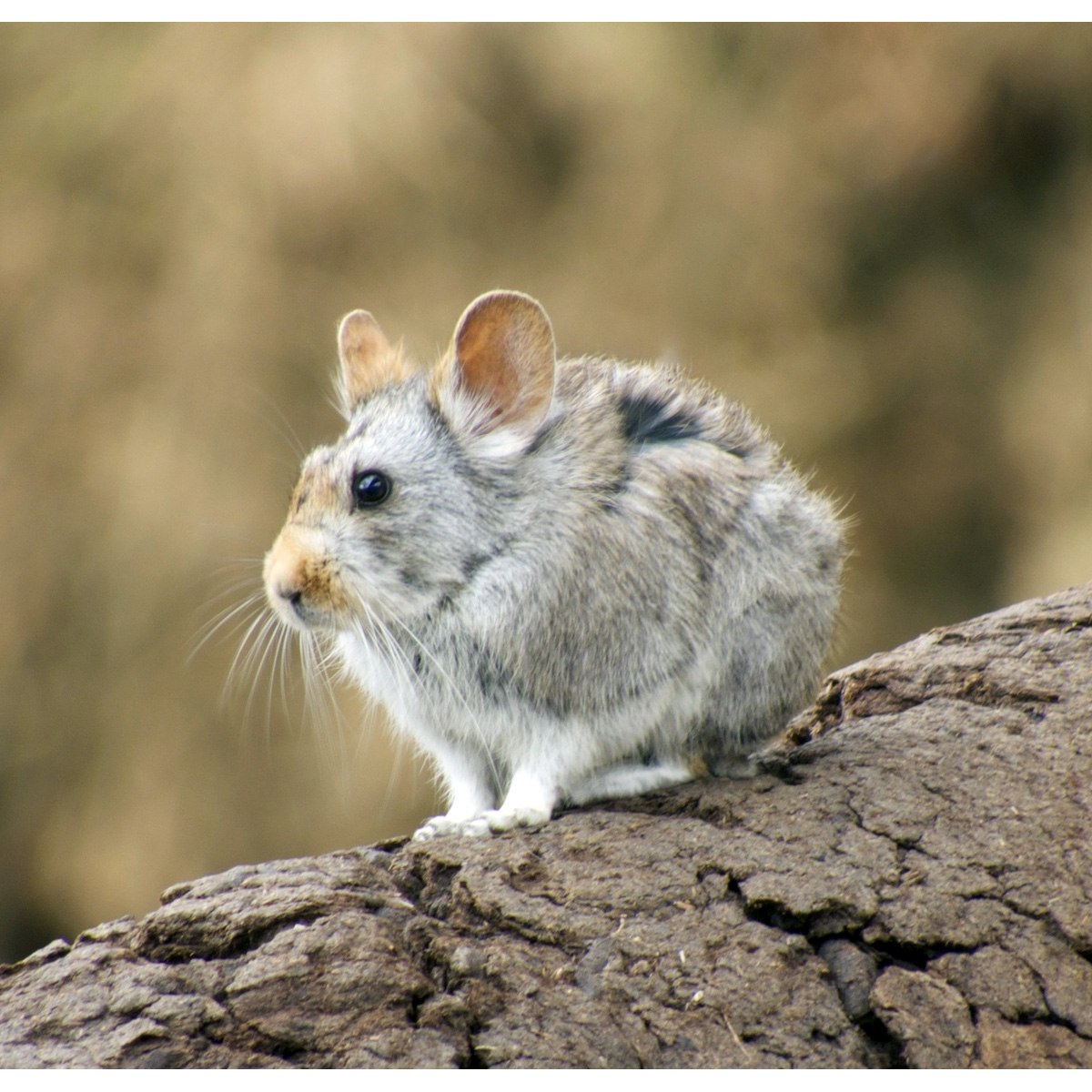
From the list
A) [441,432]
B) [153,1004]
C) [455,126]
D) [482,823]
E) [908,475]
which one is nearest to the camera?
[153,1004]

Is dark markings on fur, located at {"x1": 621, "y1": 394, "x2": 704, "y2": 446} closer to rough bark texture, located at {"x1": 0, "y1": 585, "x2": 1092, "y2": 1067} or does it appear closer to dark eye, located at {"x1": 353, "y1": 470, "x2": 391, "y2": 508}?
dark eye, located at {"x1": 353, "y1": 470, "x2": 391, "y2": 508}

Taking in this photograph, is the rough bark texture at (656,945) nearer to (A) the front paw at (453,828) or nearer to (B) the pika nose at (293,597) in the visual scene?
(A) the front paw at (453,828)

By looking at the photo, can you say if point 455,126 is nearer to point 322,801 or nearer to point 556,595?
point 322,801

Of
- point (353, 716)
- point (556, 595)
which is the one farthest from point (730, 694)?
point (353, 716)

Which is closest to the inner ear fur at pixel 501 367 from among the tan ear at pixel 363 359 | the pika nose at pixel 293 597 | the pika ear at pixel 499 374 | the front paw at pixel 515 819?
the pika ear at pixel 499 374

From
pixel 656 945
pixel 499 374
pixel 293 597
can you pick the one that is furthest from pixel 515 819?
pixel 499 374

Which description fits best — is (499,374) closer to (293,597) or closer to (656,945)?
(293,597)
